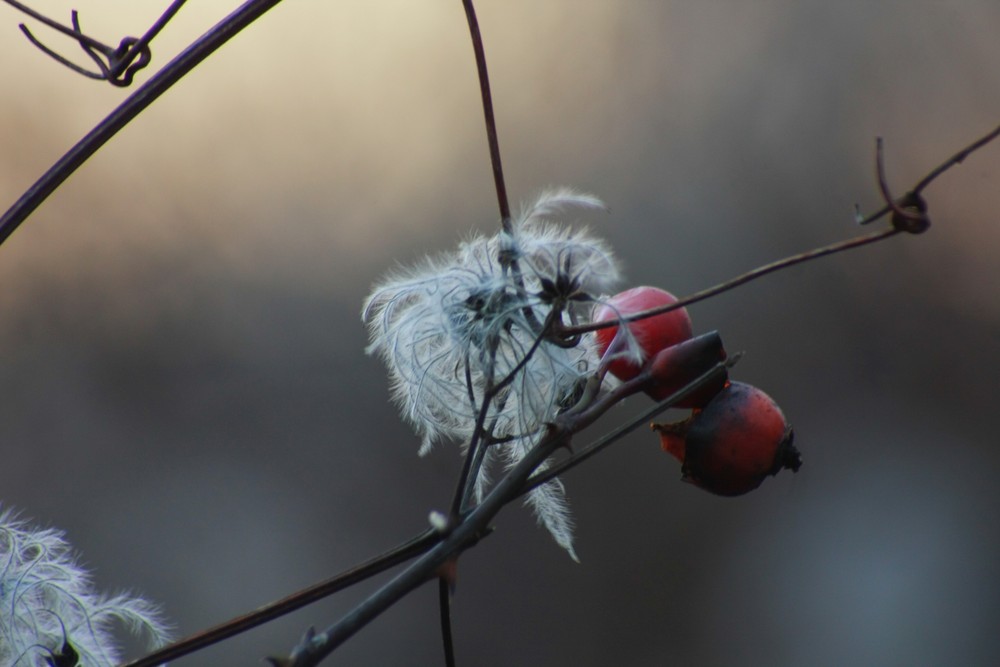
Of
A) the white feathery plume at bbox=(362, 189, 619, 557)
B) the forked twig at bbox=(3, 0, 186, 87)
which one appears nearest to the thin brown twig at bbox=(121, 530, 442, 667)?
the white feathery plume at bbox=(362, 189, 619, 557)

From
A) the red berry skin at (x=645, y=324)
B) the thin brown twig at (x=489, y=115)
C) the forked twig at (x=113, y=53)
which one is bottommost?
the red berry skin at (x=645, y=324)

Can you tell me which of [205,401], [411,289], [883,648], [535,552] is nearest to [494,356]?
[411,289]

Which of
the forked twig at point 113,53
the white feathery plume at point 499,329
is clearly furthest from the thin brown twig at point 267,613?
the forked twig at point 113,53

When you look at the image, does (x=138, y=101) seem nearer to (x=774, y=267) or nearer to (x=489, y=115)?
(x=489, y=115)

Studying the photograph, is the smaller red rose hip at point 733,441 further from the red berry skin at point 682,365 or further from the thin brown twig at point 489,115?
the thin brown twig at point 489,115

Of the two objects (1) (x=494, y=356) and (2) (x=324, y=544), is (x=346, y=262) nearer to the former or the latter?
(2) (x=324, y=544)

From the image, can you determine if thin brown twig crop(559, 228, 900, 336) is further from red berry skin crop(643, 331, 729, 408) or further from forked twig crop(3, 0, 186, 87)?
forked twig crop(3, 0, 186, 87)

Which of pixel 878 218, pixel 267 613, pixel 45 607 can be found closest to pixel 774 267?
pixel 878 218
